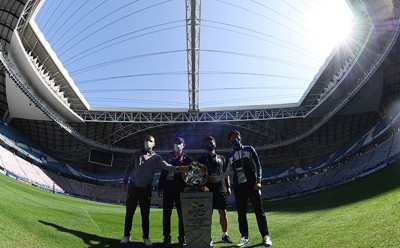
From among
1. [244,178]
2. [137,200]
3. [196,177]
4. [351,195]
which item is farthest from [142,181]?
[351,195]

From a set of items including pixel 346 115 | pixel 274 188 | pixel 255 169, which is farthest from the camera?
pixel 274 188

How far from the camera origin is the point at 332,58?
31109mm

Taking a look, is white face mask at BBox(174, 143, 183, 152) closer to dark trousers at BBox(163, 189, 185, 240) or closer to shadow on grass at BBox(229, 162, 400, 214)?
dark trousers at BBox(163, 189, 185, 240)

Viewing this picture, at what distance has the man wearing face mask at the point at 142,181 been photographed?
5676 mm

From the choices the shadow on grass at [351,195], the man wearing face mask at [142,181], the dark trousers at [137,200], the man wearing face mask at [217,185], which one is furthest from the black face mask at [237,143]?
the shadow on grass at [351,195]

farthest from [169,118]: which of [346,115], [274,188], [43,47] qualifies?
[346,115]

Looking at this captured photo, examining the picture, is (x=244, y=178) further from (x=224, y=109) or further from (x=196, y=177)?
(x=224, y=109)

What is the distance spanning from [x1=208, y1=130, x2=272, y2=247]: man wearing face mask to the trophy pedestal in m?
0.67

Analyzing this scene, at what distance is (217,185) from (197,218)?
3.87 feet

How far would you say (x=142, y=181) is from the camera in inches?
230

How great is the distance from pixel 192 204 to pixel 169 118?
34026 mm

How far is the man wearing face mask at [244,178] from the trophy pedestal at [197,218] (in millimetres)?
672

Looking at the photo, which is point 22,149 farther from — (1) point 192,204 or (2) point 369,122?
(2) point 369,122

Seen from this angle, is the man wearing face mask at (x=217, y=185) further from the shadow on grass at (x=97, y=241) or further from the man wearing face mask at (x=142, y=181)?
the shadow on grass at (x=97, y=241)
